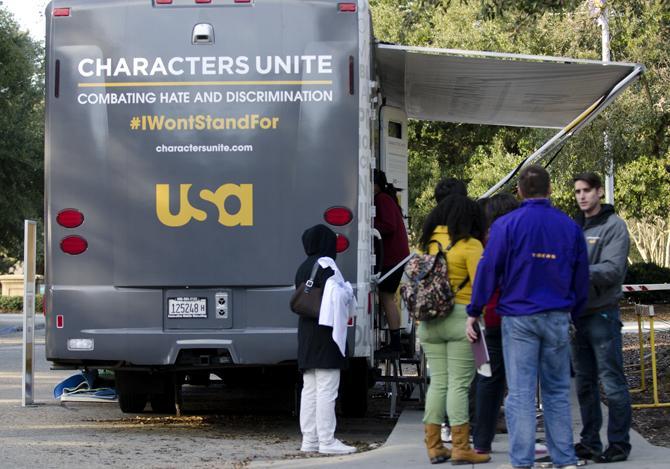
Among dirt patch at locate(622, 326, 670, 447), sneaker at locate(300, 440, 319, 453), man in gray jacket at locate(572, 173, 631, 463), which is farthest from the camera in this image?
A: dirt patch at locate(622, 326, 670, 447)

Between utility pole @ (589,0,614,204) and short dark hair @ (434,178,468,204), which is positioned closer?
short dark hair @ (434,178,468,204)

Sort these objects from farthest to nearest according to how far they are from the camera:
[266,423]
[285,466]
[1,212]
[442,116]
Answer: [1,212] < [442,116] < [266,423] < [285,466]

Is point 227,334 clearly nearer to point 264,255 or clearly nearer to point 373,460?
point 264,255

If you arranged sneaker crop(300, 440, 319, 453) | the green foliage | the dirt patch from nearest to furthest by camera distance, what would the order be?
sneaker crop(300, 440, 319, 453), the dirt patch, the green foliage

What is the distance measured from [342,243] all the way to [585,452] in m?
2.54

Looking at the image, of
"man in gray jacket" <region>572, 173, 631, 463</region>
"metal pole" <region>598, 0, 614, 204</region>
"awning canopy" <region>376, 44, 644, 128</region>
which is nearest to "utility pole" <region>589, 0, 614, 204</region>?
"metal pole" <region>598, 0, 614, 204</region>

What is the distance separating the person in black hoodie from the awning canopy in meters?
1.97

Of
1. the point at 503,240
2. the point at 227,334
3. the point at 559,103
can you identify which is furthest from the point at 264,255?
the point at 559,103

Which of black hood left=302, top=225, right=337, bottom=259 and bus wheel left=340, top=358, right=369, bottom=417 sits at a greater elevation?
black hood left=302, top=225, right=337, bottom=259

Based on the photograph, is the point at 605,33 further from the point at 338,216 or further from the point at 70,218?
the point at 70,218

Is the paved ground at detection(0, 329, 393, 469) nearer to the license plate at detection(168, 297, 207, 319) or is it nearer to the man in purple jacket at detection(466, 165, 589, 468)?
the license plate at detection(168, 297, 207, 319)

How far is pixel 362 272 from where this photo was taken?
30.1ft

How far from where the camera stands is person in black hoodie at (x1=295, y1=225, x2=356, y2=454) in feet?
28.2

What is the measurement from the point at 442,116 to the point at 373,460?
20.2 feet
